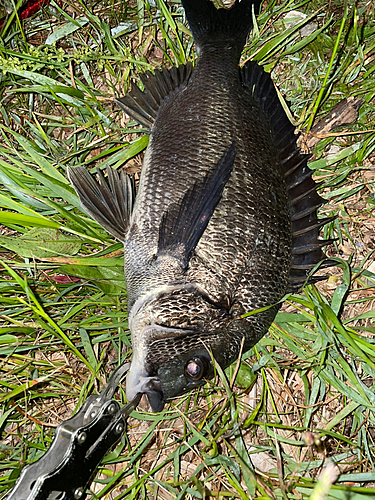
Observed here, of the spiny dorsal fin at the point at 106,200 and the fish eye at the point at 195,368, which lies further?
the spiny dorsal fin at the point at 106,200

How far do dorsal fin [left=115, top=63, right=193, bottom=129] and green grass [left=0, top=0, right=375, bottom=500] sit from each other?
0.61 feet

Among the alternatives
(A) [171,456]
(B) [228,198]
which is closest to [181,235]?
(B) [228,198]

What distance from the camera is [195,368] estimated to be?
2.28m

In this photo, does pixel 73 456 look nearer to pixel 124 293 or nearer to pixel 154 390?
pixel 154 390

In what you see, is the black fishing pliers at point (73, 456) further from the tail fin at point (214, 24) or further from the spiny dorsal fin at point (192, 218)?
the tail fin at point (214, 24)

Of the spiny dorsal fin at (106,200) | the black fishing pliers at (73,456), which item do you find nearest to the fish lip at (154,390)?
the black fishing pliers at (73,456)

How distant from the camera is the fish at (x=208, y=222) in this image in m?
2.31

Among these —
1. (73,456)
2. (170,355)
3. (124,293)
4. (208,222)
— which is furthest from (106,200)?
(73,456)

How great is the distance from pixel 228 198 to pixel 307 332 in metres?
1.15

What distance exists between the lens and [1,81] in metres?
3.29

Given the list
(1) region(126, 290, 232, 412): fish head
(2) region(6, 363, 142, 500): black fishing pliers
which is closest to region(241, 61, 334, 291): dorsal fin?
(1) region(126, 290, 232, 412): fish head

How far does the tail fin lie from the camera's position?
305 centimetres

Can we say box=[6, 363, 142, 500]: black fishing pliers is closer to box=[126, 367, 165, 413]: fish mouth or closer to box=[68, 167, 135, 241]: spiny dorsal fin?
box=[126, 367, 165, 413]: fish mouth

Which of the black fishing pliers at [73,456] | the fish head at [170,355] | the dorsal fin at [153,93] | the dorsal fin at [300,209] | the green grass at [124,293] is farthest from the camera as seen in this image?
the dorsal fin at [153,93]
